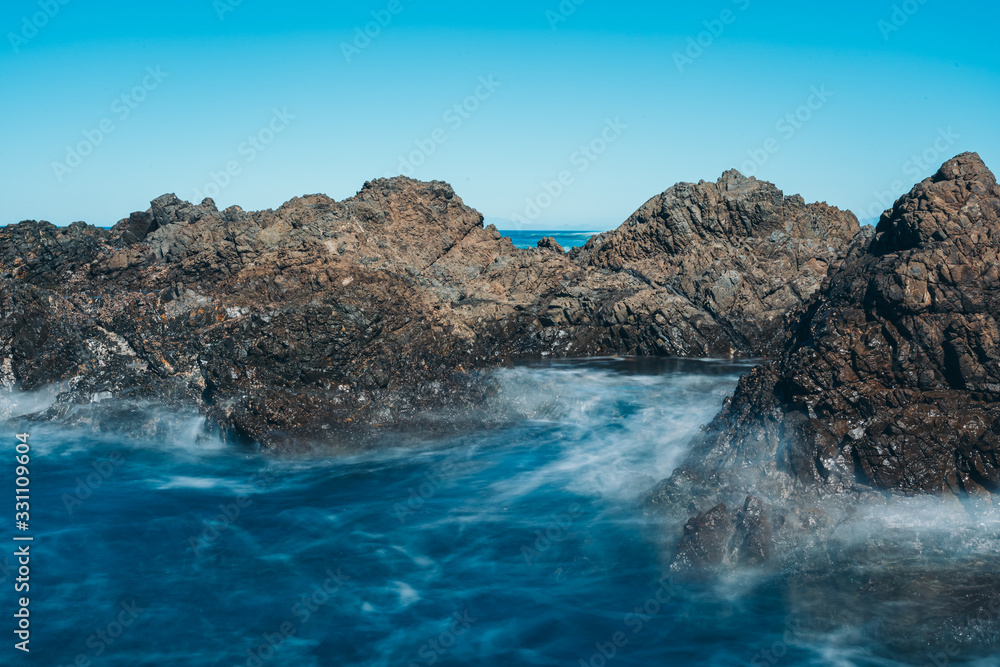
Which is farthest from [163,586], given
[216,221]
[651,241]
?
[651,241]

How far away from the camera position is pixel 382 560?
1264 cm

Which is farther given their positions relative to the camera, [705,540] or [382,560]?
[382,560]

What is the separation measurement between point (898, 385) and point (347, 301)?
13.2m

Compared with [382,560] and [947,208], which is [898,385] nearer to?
[947,208]

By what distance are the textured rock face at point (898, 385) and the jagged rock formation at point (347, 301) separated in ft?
26.8

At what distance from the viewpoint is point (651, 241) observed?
1398 inches

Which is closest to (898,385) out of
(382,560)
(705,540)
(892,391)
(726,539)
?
(892,391)

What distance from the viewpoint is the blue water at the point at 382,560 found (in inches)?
398

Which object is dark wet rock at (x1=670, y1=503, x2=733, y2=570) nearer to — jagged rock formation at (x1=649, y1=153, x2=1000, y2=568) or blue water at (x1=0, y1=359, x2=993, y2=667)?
jagged rock formation at (x1=649, y1=153, x2=1000, y2=568)

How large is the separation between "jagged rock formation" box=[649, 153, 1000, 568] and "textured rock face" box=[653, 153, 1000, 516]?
0.8 inches

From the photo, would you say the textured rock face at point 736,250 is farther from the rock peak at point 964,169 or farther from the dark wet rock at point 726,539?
the dark wet rock at point 726,539

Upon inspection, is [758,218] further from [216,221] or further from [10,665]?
[10,665]

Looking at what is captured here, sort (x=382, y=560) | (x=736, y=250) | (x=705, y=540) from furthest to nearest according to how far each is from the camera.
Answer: (x=736, y=250) → (x=382, y=560) → (x=705, y=540)

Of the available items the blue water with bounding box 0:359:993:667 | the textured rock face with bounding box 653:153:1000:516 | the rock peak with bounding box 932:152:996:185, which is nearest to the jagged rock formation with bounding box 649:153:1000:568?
the textured rock face with bounding box 653:153:1000:516
